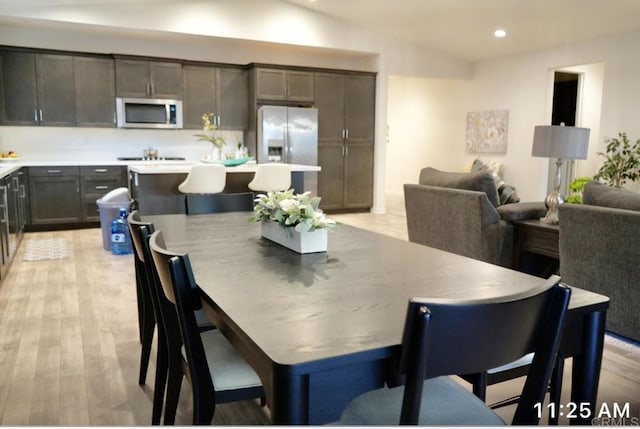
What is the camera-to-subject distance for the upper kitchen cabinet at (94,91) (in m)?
6.71

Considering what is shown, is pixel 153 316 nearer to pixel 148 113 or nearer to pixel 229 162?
pixel 229 162

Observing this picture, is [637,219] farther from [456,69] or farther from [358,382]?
[456,69]

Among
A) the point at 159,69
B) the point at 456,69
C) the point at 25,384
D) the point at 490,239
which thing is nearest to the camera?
the point at 25,384

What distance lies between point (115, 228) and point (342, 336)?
15.0ft

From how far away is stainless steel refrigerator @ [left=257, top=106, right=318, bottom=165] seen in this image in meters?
7.40

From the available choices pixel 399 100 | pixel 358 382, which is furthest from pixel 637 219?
pixel 399 100

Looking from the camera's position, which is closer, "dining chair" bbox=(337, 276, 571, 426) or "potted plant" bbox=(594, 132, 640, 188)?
"dining chair" bbox=(337, 276, 571, 426)

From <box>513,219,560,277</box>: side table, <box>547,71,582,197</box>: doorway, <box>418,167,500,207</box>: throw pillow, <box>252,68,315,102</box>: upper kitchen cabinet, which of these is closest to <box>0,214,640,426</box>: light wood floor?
<box>513,219,560,277</box>: side table

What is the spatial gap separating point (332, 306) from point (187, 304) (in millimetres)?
408

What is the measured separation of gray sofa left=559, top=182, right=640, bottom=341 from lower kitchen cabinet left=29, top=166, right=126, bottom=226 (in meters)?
5.55

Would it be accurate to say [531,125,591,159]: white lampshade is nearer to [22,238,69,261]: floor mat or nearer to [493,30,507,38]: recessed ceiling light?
[493,30,507,38]: recessed ceiling light

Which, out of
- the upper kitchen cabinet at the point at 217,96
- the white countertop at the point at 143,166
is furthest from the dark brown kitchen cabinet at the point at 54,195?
the upper kitchen cabinet at the point at 217,96

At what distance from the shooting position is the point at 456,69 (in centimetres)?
904

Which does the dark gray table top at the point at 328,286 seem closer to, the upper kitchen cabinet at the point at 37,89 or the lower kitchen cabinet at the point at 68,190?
the lower kitchen cabinet at the point at 68,190
